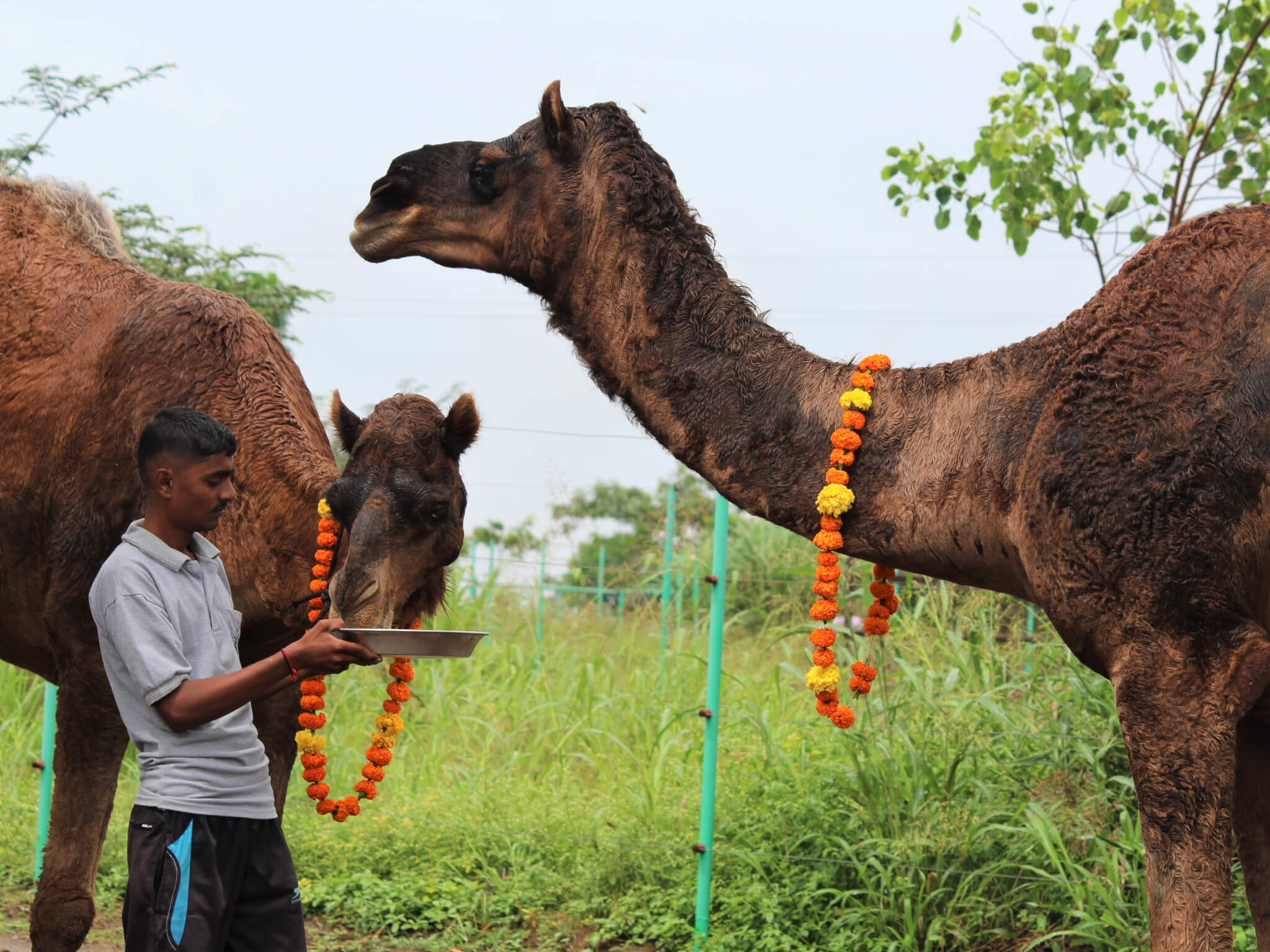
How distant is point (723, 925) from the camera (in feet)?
17.7

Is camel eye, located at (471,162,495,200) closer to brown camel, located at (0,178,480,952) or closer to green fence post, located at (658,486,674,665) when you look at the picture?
brown camel, located at (0,178,480,952)

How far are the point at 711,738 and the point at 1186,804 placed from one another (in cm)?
282

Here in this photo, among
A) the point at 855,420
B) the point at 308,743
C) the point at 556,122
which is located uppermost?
the point at 556,122

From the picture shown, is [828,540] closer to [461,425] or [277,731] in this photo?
[461,425]

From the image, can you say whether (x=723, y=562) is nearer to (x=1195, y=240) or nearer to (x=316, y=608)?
(x=316, y=608)

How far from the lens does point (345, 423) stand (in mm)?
3865

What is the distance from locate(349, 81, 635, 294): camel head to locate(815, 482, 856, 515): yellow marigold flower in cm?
101

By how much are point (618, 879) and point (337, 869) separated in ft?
4.81

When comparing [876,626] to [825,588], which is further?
[876,626]

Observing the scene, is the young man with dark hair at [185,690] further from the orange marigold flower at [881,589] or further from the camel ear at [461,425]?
the orange marigold flower at [881,589]

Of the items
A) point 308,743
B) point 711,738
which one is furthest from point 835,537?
point 711,738

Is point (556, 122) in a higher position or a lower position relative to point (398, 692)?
higher

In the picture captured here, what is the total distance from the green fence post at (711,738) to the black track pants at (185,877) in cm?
263

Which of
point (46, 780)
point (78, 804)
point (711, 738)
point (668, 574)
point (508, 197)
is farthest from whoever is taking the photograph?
point (668, 574)
